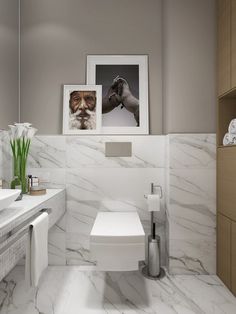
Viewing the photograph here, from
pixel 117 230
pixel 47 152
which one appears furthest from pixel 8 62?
pixel 117 230

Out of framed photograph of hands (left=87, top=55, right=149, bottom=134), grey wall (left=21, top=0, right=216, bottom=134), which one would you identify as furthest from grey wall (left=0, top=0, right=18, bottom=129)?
framed photograph of hands (left=87, top=55, right=149, bottom=134)

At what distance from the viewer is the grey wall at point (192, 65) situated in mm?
2289

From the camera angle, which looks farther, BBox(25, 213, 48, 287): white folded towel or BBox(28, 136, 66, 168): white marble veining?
BBox(28, 136, 66, 168): white marble veining

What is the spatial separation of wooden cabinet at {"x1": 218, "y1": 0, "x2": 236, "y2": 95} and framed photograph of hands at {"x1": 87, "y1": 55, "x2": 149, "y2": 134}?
675mm

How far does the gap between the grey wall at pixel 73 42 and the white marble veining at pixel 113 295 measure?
1341 mm

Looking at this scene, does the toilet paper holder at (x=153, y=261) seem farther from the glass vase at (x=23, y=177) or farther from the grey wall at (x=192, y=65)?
the glass vase at (x=23, y=177)

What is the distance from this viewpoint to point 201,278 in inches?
88.0

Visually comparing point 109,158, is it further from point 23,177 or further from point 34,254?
point 34,254

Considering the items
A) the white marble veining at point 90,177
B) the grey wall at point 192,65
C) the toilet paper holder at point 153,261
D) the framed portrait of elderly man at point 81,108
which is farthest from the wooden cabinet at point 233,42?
the toilet paper holder at point 153,261

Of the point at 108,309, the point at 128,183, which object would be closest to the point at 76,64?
the point at 128,183

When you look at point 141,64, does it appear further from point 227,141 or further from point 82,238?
point 82,238

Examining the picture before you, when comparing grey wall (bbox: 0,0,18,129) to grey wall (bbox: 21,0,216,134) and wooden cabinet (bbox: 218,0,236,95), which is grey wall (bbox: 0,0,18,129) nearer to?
grey wall (bbox: 21,0,216,134)

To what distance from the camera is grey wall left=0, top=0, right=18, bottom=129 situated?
7.32ft

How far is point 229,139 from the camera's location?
6.64ft
